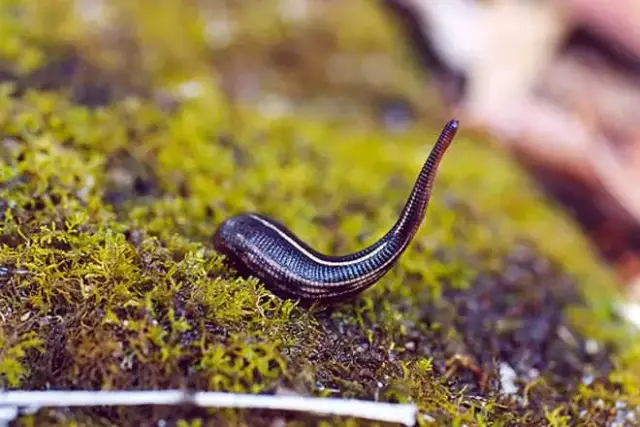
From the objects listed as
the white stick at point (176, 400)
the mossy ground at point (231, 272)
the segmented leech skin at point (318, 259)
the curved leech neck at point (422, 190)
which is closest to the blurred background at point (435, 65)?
the mossy ground at point (231, 272)

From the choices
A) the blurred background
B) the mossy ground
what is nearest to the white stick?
the mossy ground

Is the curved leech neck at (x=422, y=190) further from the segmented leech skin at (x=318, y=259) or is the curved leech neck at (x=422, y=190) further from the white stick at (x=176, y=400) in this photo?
the white stick at (x=176, y=400)

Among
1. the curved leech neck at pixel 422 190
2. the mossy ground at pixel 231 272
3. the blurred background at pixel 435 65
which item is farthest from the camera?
the blurred background at pixel 435 65

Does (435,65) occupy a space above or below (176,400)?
Answer: above

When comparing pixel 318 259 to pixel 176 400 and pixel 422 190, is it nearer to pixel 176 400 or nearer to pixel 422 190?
pixel 422 190

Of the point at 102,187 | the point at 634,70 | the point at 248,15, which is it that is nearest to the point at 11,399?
the point at 102,187

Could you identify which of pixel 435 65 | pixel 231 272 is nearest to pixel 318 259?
pixel 231 272

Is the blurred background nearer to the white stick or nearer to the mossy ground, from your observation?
the mossy ground
